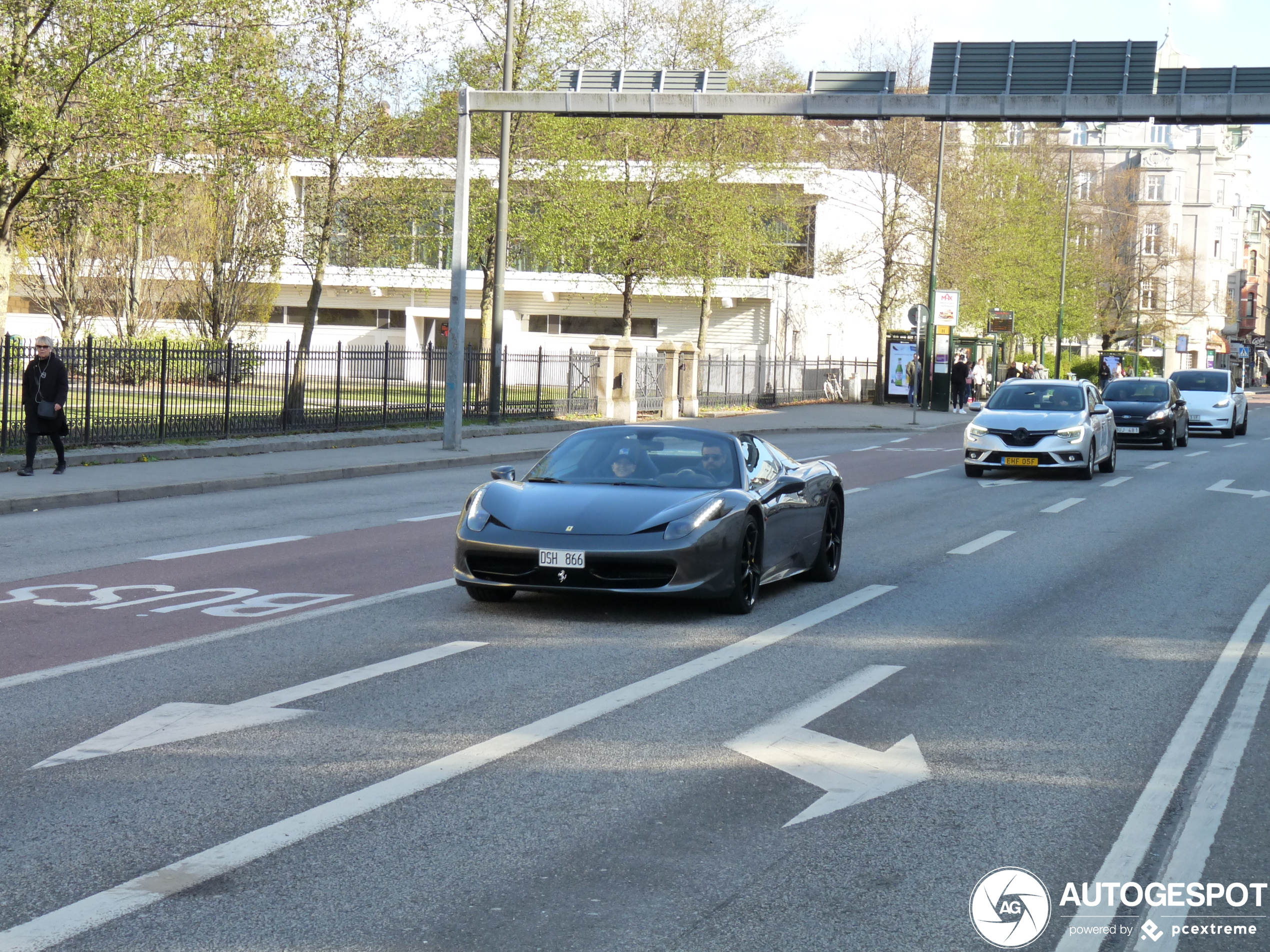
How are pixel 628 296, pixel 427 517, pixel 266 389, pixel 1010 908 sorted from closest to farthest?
pixel 1010 908, pixel 427 517, pixel 266 389, pixel 628 296

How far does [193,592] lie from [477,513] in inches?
88.7

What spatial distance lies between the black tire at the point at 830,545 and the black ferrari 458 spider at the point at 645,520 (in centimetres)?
21

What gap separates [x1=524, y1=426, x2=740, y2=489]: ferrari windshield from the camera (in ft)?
34.6

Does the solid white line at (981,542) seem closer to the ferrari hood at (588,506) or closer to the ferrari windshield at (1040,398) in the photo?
the ferrari hood at (588,506)

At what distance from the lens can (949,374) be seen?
51.1 m

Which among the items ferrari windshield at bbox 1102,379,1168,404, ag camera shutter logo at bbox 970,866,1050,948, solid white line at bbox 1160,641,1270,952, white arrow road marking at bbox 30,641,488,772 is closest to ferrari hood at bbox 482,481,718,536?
white arrow road marking at bbox 30,641,488,772

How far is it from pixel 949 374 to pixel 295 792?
4712cm

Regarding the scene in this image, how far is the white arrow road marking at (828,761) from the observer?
5.81m

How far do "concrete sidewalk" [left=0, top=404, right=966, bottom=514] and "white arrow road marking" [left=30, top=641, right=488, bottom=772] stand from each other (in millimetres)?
5039

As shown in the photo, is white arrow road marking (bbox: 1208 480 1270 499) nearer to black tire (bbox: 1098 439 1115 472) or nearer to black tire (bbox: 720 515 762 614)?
black tire (bbox: 1098 439 1115 472)

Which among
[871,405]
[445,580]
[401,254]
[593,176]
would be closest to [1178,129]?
[871,405]

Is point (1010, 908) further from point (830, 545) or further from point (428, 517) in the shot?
point (428, 517)

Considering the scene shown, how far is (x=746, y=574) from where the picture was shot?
10.2 m

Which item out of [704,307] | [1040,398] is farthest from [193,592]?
[704,307]
